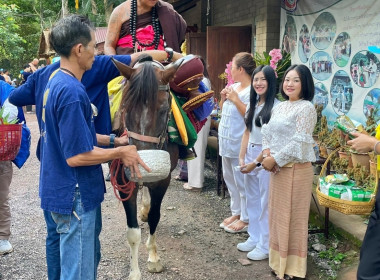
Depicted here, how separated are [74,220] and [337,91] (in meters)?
4.92

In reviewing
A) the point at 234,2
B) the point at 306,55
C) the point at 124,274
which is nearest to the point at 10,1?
the point at 234,2

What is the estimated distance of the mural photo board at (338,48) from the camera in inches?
206

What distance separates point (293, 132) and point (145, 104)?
132cm

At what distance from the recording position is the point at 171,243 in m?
4.46

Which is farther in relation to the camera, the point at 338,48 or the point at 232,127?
the point at 338,48

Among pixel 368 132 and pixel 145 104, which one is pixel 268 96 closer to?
pixel 145 104

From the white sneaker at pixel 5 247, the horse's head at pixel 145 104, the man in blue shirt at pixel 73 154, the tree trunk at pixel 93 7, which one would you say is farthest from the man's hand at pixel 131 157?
the tree trunk at pixel 93 7

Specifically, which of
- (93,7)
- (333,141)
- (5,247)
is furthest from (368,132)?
(93,7)

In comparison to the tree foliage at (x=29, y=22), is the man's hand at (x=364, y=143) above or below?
below

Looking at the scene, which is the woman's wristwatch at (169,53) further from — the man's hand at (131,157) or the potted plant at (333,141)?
the potted plant at (333,141)

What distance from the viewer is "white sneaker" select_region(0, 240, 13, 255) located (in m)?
4.15

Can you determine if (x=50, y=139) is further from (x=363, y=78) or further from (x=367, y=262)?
(x=363, y=78)

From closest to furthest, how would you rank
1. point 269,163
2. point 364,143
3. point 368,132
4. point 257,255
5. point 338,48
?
point 364,143, point 269,163, point 257,255, point 368,132, point 338,48

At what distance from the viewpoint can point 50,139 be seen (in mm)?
2182
